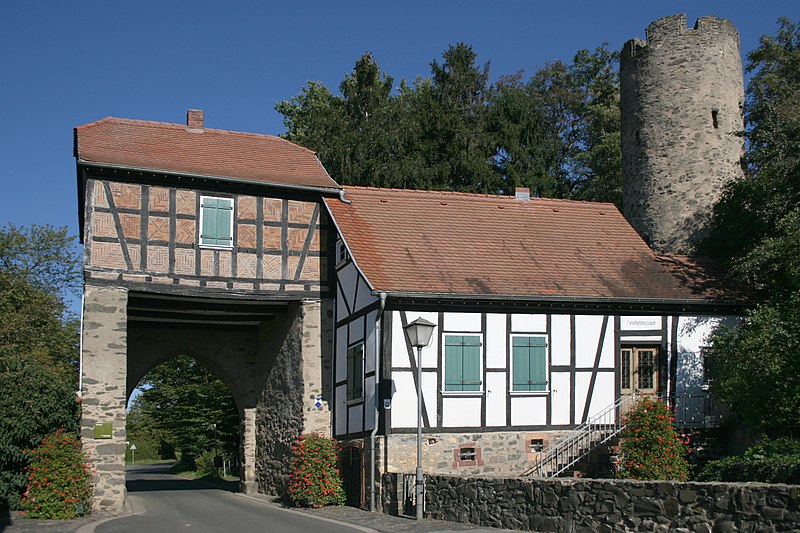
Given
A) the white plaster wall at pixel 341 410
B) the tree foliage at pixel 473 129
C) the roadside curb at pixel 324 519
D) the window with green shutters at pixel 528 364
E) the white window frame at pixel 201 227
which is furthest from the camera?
the tree foliage at pixel 473 129

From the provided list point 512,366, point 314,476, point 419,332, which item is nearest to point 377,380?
point 314,476

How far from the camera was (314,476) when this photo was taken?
65.8ft

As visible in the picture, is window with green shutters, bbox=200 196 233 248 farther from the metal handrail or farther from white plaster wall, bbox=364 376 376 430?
the metal handrail

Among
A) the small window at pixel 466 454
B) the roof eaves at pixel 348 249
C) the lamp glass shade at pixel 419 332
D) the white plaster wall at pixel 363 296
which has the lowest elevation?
the small window at pixel 466 454

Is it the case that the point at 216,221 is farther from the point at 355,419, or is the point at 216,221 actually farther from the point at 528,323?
the point at 528,323

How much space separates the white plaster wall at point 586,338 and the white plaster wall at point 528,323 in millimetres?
807

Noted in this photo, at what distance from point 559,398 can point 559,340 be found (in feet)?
4.06

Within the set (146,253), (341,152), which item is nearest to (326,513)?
(146,253)

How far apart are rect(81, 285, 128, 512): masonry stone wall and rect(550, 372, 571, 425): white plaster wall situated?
9185 millimetres

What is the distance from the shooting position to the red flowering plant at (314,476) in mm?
19969

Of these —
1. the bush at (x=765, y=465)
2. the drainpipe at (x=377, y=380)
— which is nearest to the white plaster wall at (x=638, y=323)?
the bush at (x=765, y=465)

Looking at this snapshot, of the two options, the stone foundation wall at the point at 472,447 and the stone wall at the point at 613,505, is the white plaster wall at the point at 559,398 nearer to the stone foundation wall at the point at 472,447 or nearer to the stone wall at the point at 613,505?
the stone foundation wall at the point at 472,447

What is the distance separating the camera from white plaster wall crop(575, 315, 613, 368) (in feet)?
68.3

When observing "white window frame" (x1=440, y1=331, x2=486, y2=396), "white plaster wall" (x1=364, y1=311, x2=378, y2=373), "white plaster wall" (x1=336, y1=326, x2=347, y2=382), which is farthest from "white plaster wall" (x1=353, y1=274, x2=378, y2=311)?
"white window frame" (x1=440, y1=331, x2=486, y2=396)
